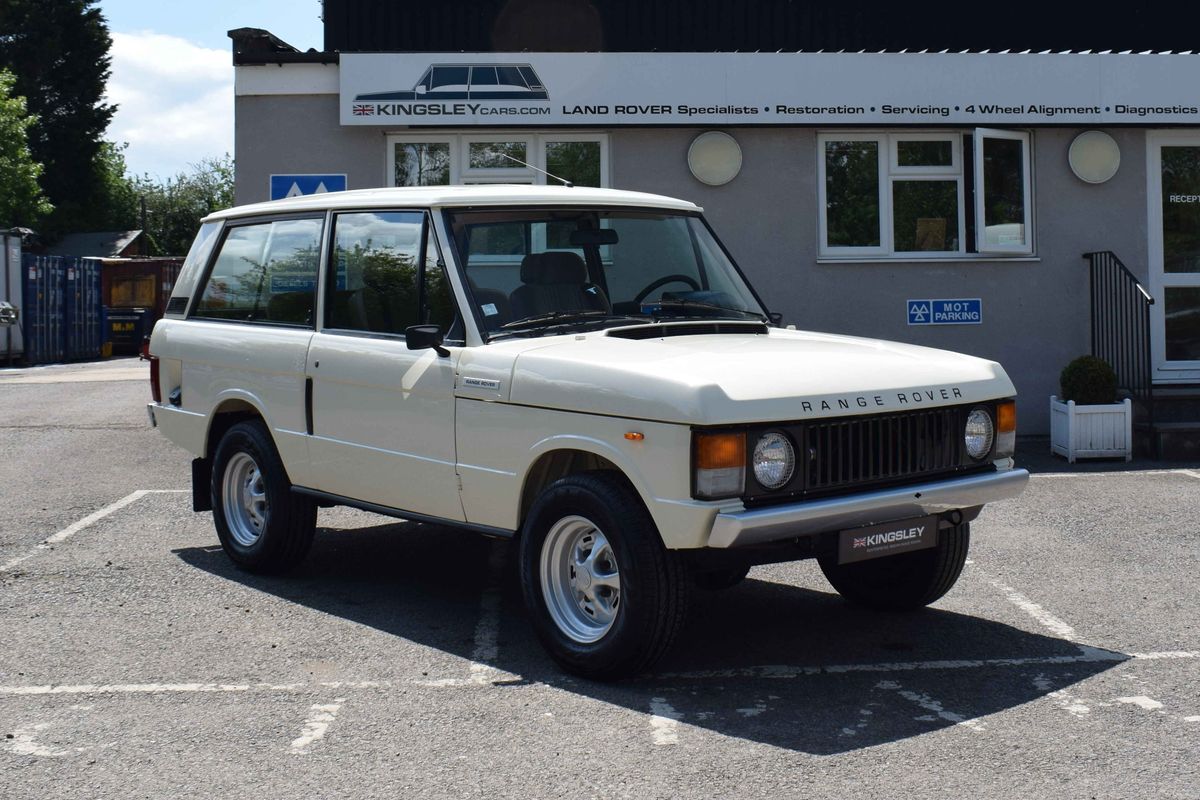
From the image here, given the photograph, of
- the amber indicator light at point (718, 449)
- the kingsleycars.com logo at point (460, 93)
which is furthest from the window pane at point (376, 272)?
the kingsleycars.com logo at point (460, 93)

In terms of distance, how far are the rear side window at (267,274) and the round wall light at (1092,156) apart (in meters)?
9.23

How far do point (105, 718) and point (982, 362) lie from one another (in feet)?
12.7

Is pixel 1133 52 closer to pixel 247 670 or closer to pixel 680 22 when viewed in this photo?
pixel 680 22

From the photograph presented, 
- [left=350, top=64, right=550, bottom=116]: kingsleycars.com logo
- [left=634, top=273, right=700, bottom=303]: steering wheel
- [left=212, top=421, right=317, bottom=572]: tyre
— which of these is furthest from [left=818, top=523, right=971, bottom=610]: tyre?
[left=350, top=64, right=550, bottom=116]: kingsleycars.com logo

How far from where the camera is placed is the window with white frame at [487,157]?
46.1ft

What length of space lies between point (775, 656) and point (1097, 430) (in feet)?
24.6

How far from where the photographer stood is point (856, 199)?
14.2m

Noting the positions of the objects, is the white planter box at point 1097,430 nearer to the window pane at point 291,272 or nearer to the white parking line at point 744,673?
the white parking line at point 744,673

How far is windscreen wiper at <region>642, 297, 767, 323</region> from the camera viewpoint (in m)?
6.66

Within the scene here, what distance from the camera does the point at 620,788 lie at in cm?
443

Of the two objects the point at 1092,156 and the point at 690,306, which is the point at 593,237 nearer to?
the point at 690,306

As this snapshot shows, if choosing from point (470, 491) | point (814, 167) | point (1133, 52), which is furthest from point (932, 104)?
point (470, 491)

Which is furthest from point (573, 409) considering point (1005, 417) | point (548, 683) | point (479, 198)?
point (1005, 417)

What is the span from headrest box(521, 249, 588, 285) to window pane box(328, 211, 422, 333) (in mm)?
538
